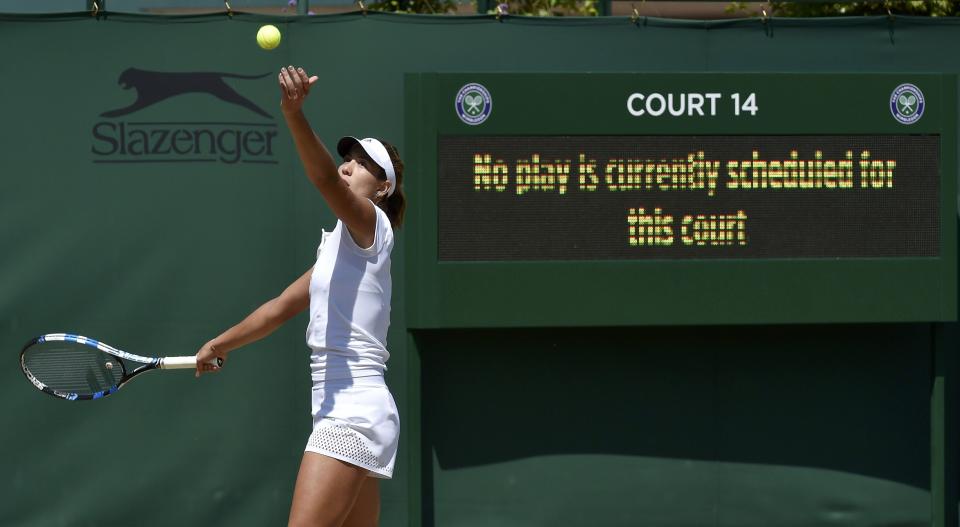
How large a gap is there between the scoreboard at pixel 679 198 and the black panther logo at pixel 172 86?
898 mm

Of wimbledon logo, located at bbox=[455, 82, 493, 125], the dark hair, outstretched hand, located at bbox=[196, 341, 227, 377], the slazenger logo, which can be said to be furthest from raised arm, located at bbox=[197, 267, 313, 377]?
the slazenger logo

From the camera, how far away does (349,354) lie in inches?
139

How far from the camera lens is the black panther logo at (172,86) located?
5539 mm

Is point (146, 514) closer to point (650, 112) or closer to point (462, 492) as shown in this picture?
point (462, 492)

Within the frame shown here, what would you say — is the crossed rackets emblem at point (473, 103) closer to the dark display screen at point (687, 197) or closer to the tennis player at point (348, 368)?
the dark display screen at point (687, 197)

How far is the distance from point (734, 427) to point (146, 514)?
2643 mm

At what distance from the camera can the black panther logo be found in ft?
18.2

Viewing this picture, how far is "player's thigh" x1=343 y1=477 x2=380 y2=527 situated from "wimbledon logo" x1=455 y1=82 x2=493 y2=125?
1.88 metres

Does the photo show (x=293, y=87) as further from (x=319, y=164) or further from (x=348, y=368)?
(x=348, y=368)

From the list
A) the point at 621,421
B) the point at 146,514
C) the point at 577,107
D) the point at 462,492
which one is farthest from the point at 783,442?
the point at 146,514

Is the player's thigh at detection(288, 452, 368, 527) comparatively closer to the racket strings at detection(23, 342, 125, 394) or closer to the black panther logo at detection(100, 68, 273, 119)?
the racket strings at detection(23, 342, 125, 394)

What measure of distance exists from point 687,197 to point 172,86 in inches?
89.4

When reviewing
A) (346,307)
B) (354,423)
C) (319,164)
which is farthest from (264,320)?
(319,164)

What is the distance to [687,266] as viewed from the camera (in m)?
5.23
